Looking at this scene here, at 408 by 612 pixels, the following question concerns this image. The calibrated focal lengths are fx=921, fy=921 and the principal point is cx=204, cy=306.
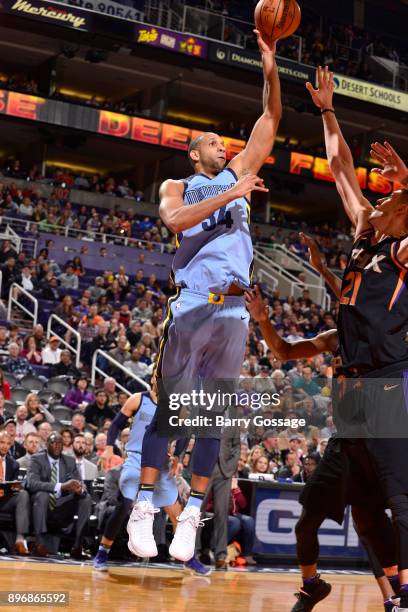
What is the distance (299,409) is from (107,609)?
218 cm

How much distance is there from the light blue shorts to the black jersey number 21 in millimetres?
4430

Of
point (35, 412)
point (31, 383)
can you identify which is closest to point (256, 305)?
point (35, 412)

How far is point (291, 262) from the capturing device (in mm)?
29062

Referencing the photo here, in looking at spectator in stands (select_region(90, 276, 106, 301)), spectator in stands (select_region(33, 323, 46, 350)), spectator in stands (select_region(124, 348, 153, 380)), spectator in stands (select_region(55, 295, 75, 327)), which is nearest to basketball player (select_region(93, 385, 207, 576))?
spectator in stands (select_region(124, 348, 153, 380))

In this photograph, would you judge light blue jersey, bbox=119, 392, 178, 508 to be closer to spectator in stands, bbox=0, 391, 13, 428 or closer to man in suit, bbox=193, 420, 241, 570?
man in suit, bbox=193, 420, 241, 570

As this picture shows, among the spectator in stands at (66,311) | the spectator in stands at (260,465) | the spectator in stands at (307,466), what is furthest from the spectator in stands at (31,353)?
the spectator in stands at (307,466)

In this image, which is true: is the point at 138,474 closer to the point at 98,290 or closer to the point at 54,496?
the point at 54,496

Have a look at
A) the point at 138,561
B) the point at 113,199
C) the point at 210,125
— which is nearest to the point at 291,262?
the point at 113,199

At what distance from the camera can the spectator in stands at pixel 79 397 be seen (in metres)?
14.6

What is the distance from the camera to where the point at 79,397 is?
14750 millimetres

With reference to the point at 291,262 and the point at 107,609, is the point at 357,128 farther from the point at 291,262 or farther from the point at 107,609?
the point at 107,609

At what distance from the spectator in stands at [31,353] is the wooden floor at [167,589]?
6713mm

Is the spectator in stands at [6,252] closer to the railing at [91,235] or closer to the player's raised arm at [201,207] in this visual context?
the railing at [91,235]

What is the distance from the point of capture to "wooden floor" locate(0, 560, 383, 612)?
667 cm
